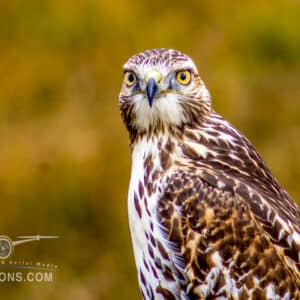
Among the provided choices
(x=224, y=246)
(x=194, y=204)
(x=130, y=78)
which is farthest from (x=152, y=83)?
(x=224, y=246)

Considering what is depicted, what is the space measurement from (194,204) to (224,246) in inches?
10.8

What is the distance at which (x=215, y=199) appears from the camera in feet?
24.4

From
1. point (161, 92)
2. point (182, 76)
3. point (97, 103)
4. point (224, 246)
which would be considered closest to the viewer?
point (224, 246)

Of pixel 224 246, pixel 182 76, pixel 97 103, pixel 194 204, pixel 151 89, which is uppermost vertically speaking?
pixel 97 103

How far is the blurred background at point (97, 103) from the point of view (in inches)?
583

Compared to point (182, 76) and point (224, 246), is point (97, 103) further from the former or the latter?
point (224, 246)

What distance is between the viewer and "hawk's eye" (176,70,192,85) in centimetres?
779

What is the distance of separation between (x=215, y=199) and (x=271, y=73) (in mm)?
9262

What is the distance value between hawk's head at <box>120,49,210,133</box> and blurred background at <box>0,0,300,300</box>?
19.1 ft

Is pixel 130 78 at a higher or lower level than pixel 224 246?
higher

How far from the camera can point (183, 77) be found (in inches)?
308

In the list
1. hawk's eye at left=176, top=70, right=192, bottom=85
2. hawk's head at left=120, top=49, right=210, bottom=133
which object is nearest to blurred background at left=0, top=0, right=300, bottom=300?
hawk's head at left=120, top=49, right=210, bottom=133

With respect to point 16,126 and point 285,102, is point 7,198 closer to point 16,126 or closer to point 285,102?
point 16,126

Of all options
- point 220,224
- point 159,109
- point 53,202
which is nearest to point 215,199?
point 220,224
